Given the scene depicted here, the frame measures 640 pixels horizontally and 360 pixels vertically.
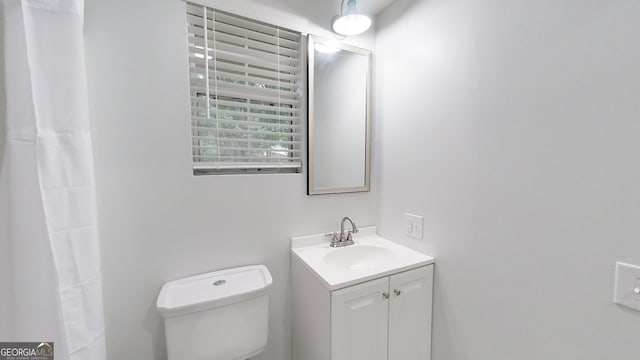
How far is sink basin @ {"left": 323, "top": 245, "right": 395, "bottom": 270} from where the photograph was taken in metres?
1.47

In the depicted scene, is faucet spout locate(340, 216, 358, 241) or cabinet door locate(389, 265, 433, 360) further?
faucet spout locate(340, 216, 358, 241)

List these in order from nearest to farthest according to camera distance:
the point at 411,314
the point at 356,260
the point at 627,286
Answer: the point at 627,286 < the point at 411,314 < the point at 356,260

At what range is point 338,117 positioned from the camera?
5.23ft

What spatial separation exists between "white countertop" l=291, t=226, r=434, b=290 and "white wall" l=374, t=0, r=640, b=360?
0.15 m

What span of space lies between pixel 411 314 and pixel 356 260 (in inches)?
16.6

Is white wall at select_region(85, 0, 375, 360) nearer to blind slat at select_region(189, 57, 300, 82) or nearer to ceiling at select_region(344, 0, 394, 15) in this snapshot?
blind slat at select_region(189, 57, 300, 82)

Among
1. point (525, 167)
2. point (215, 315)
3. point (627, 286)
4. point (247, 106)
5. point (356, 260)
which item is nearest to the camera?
point (627, 286)

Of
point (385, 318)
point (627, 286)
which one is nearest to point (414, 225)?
point (385, 318)

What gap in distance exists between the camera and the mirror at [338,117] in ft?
4.91

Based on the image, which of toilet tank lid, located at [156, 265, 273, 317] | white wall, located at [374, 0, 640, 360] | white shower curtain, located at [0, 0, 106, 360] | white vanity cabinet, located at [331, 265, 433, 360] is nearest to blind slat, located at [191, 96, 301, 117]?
white shower curtain, located at [0, 0, 106, 360]

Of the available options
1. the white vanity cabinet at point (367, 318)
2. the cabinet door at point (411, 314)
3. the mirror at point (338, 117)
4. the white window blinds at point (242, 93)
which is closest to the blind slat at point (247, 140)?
the white window blinds at point (242, 93)

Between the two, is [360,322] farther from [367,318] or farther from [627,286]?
[627,286]

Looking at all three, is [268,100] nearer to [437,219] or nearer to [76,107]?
[76,107]

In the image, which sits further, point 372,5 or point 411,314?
point 372,5
